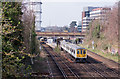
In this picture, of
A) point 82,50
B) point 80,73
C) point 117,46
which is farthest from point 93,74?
point 117,46

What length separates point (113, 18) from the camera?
3347cm

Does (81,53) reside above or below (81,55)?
above

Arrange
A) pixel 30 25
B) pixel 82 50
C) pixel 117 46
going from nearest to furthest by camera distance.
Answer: pixel 30 25, pixel 82 50, pixel 117 46

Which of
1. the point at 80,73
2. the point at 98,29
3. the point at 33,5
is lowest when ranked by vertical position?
the point at 80,73

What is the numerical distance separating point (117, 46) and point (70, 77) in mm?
17202

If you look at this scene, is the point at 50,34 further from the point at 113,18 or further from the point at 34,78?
the point at 34,78

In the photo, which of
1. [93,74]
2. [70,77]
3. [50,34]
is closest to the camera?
[70,77]

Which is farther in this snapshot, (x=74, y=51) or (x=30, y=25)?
(x=74, y=51)

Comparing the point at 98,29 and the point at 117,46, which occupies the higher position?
the point at 98,29

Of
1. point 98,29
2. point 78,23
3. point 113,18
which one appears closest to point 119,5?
point 113,18

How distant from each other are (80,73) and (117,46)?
599 inches

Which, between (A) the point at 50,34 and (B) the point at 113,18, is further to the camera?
(A) the point at 50,34

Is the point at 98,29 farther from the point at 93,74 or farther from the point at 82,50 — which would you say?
the point at 93,74

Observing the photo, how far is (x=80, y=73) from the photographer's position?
61.4ft
